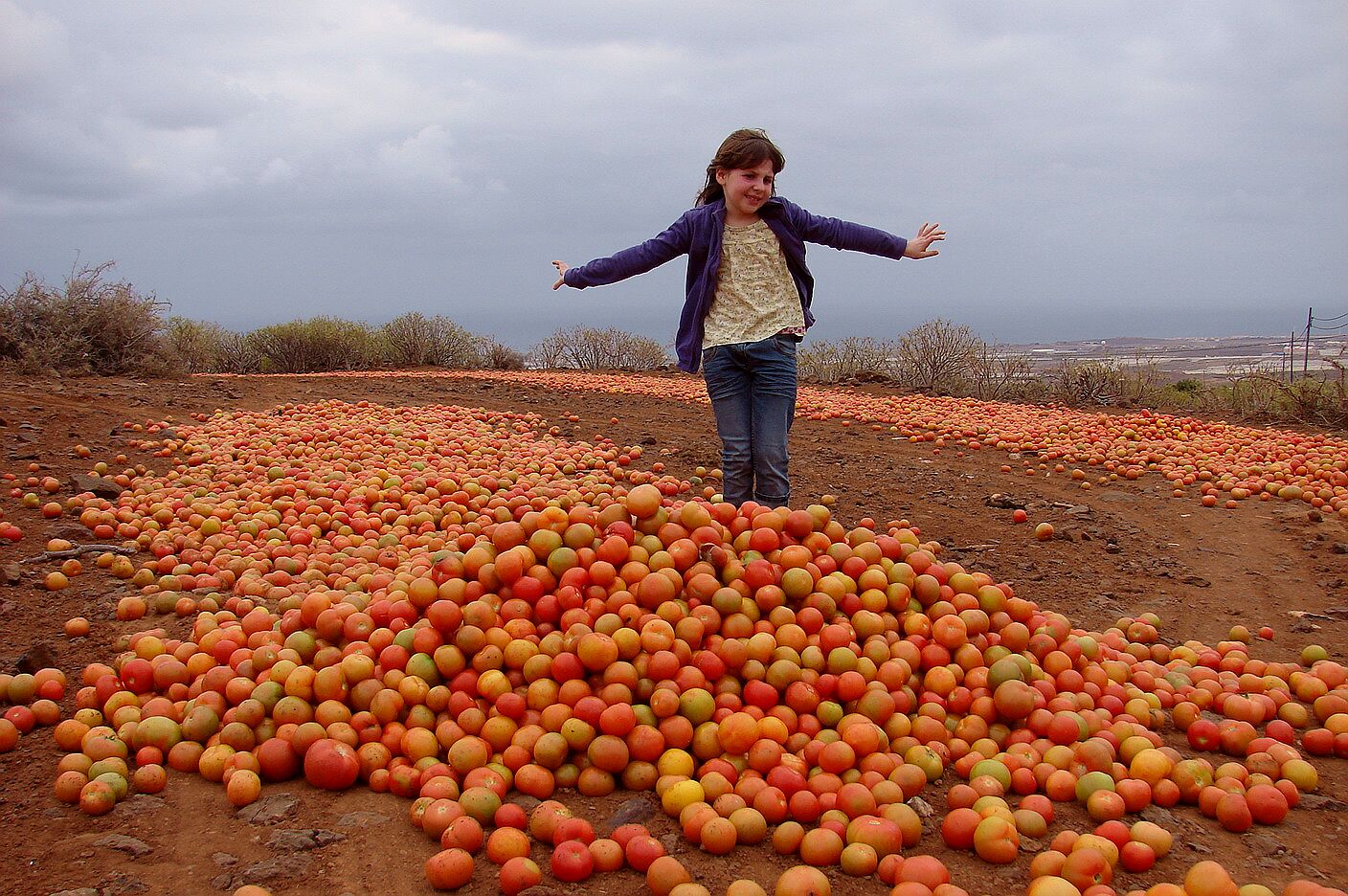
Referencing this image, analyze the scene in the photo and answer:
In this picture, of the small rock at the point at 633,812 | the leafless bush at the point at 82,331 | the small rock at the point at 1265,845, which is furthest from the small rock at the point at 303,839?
the leafless bush at the point at 82,331

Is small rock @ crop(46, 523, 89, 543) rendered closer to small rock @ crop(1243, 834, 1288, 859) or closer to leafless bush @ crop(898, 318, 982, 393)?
small rock @ crop(1243, 834, 1288, 859)

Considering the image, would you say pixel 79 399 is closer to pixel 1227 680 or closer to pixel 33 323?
pixel 33 323

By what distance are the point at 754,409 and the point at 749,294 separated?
704 mm

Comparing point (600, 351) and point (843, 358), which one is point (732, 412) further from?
point (600, 351)

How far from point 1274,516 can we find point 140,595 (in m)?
8.48

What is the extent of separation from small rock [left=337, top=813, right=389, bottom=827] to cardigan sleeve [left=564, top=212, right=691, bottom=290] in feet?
11.0

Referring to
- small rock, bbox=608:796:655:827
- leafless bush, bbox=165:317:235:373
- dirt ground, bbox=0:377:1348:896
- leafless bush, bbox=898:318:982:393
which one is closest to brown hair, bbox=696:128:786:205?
dirt ground, bbox=0:377:1348:896

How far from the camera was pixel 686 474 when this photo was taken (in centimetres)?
833

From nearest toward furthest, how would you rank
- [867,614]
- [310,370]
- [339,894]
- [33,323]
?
[339,894]
[867,614]
[33,323]
[310,370]

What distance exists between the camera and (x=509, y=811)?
9.03 feet

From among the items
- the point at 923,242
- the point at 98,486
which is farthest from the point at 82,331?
the point at 923,242

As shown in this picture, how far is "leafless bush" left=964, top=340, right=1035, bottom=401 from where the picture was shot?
54.2 ft

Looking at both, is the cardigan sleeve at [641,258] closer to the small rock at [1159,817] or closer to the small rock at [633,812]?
the small rock at [633,812]

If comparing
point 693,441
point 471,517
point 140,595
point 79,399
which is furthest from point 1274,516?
point 79,399
